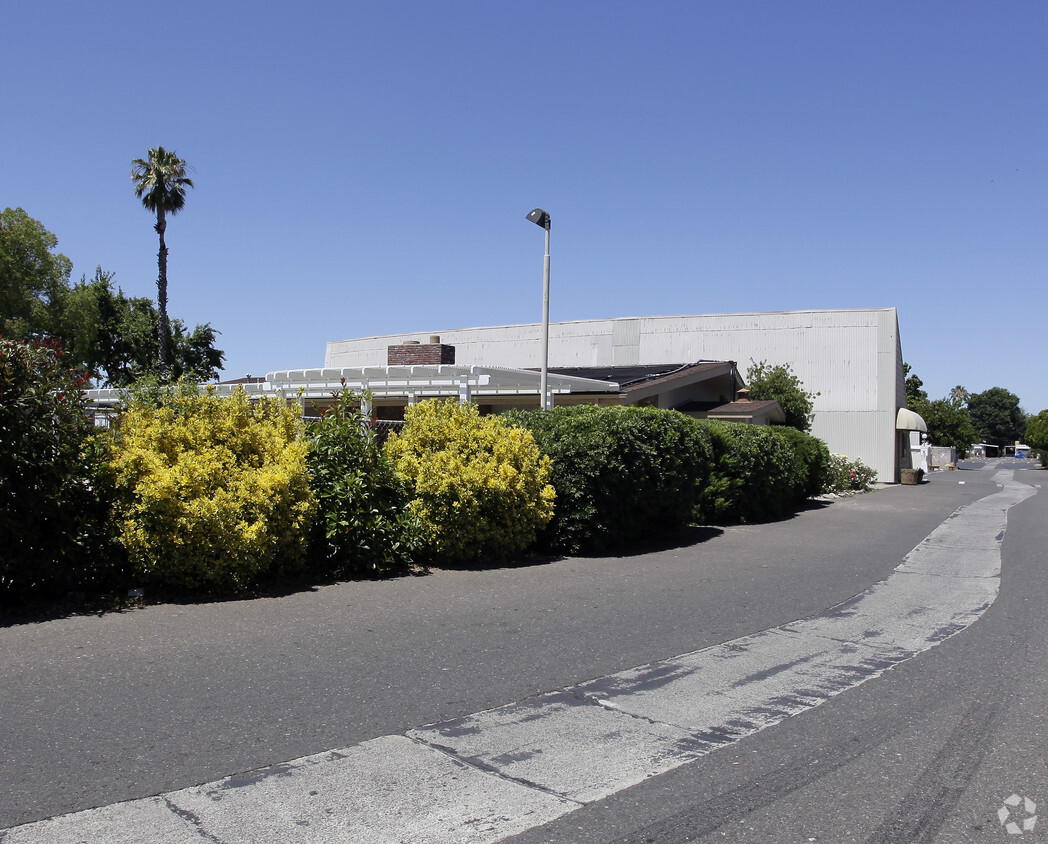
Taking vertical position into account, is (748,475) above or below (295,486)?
below

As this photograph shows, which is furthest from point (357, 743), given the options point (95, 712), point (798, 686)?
point (798, 686)

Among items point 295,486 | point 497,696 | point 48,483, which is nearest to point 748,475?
point 295,486

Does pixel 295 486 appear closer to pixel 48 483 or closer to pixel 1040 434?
pixel 48 483

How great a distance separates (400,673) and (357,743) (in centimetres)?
128

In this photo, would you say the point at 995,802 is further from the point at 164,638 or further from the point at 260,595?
the point at 260,595

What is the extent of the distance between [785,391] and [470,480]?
25.8 meters

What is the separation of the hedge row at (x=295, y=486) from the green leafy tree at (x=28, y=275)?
102 feet

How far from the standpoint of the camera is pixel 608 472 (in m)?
11.6

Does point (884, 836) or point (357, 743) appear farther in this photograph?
point (357, 743)

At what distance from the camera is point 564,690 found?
18.5 ft

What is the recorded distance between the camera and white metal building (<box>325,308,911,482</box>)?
34.9 meters

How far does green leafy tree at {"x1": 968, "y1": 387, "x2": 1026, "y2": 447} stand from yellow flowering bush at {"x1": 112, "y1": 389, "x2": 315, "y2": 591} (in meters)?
173

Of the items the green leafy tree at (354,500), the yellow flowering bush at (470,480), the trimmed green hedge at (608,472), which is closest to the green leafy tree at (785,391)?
the trimmed green hedge at (608,472)

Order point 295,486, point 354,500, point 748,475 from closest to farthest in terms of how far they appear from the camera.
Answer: point 295,486 → point 354,500 → point 748,475
